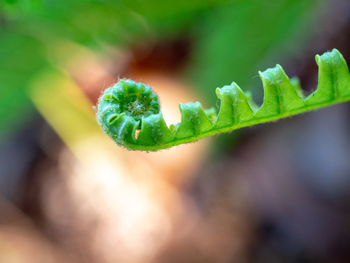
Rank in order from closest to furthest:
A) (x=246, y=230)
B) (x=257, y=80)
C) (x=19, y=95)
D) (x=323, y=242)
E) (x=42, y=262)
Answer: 1. (x=257, y=80)
2. (x=19, y=95)
3. (x=323, y=242)
4. (x=246, y=230)
5. (x=42, y=262)

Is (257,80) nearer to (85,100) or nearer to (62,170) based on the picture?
(85,100)

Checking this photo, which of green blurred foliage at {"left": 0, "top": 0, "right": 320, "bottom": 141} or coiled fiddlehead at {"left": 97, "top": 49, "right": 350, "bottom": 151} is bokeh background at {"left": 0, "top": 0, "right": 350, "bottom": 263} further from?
coiled fiddlehead at {"left": 97, "top": 49, "right": 350, "bottom": 151}

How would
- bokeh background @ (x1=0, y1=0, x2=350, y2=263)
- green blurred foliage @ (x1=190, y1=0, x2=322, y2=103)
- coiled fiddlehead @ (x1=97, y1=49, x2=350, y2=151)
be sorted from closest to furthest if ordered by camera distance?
coiled fiddlehead @ (x1=97, y1=49, x2=350, y2=151), green blurred foliage @ (x1=190, y1=0, x2=322, y2=103), bokeh background @ (x1=0, y1=0, x2=350, y2=263)

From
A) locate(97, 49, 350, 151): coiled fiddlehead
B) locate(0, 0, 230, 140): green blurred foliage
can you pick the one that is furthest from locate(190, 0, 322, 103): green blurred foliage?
locate(97, 49, 350, 151): coiled fiddlehead

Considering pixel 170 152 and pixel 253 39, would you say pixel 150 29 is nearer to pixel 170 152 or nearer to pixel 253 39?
pixel 253 39

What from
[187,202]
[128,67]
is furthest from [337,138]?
[128,67]

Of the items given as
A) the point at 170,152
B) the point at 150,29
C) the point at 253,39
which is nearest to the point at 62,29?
the point at 150,29
